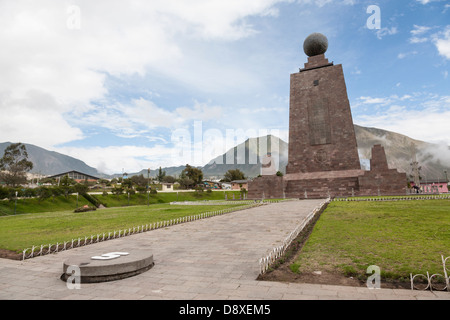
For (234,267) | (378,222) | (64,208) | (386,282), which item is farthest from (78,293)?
(64,208)

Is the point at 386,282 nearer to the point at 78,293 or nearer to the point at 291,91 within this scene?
the point at 78,293

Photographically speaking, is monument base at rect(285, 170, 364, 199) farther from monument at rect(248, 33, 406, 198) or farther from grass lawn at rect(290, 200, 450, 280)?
grass lawn at rect(290, 200, 450, 280)

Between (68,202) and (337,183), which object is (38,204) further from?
(337,183)

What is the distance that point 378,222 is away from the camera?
12820 millimetres

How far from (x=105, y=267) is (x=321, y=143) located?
35.8 meters

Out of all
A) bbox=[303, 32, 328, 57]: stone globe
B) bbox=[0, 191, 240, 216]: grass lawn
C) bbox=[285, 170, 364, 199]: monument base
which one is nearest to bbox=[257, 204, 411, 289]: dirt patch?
bbox=[285, 170, 364, 199]: monument base

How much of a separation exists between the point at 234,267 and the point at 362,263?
3417 mm

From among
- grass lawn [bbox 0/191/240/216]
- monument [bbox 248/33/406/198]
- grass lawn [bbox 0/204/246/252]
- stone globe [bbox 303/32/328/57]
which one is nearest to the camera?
grass lawn [bbox 0/204/246/252]

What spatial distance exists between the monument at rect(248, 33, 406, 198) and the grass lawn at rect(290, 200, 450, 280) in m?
20.5

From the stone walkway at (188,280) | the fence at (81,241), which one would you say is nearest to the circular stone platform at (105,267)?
the stone walkway at (188,280)

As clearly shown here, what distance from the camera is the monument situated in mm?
33719

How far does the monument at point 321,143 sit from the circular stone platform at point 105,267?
29332mm

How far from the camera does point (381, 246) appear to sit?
8633mm
